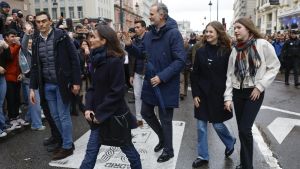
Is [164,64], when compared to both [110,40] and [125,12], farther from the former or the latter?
[125,12]

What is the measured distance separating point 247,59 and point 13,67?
4404mm

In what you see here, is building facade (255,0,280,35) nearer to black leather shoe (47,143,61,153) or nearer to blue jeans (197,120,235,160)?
blue jeans (197,120,235,160)

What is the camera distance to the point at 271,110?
866 cm

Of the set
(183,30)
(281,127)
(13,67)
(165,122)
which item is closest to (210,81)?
(165,122)

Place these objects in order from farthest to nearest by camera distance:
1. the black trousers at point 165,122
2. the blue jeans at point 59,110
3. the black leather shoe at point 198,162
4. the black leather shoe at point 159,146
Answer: the black leather shoe at point 159,146, the blue jeans at point 59,110, the black trousers at point 165,122, the black leather shoe at point 198,162

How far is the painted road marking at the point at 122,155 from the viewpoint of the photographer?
15.5 feet

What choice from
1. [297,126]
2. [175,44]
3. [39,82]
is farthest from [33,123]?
[297,126]

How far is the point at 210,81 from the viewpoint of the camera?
464 cm

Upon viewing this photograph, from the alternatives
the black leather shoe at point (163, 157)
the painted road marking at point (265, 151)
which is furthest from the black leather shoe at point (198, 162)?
the painted road marking at point (265, 151)

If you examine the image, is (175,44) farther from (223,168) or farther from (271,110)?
(271,110)

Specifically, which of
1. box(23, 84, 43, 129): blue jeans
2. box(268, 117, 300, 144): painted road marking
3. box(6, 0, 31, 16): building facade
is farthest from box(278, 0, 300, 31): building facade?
box(23, 84, 43, 129): blue jeans

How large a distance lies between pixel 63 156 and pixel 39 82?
1.13 meters

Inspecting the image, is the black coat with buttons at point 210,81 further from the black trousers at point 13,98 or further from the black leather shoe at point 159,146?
the black trousers at point 13,98

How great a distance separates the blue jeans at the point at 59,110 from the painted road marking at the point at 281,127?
11.5ft
